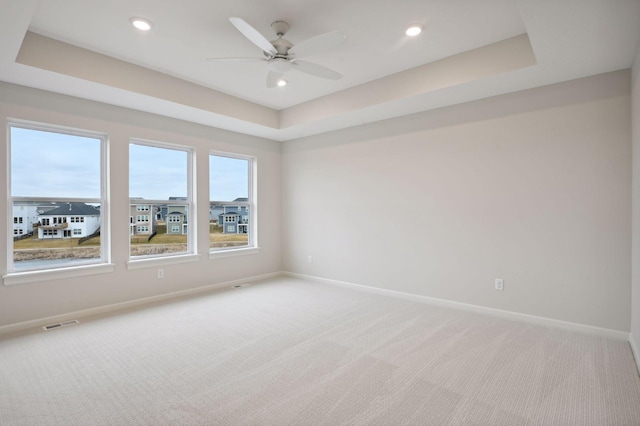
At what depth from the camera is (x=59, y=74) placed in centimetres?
297

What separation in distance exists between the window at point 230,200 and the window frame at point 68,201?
1388 millimetres

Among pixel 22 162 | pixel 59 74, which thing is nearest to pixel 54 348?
pixel 22 162

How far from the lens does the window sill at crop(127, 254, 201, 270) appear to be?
13.2ft

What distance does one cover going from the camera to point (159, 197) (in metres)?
4.41

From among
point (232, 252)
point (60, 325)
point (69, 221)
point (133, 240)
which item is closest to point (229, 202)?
point (232, 252)

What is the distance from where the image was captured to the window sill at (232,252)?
491cm

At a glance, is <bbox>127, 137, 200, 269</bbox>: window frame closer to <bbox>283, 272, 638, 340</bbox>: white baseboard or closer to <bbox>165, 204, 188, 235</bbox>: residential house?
<bbox>165, 204, 188, 235</bbox>: residential house

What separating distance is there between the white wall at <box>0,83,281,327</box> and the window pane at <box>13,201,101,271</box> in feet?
0.63

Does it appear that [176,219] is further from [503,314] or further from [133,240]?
[503,314]

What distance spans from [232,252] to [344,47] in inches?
135

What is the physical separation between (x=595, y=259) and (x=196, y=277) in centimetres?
475

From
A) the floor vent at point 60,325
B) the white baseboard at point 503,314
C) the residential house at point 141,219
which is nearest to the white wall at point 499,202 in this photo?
the white baseboard at point 503,314

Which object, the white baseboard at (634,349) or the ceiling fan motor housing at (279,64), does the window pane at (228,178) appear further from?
the white baseboard at (634,349)


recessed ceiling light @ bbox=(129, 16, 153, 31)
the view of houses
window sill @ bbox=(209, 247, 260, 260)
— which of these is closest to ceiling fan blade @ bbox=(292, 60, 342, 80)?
recessed ceiling light @ bbox=(129, 16, 153, 31)
